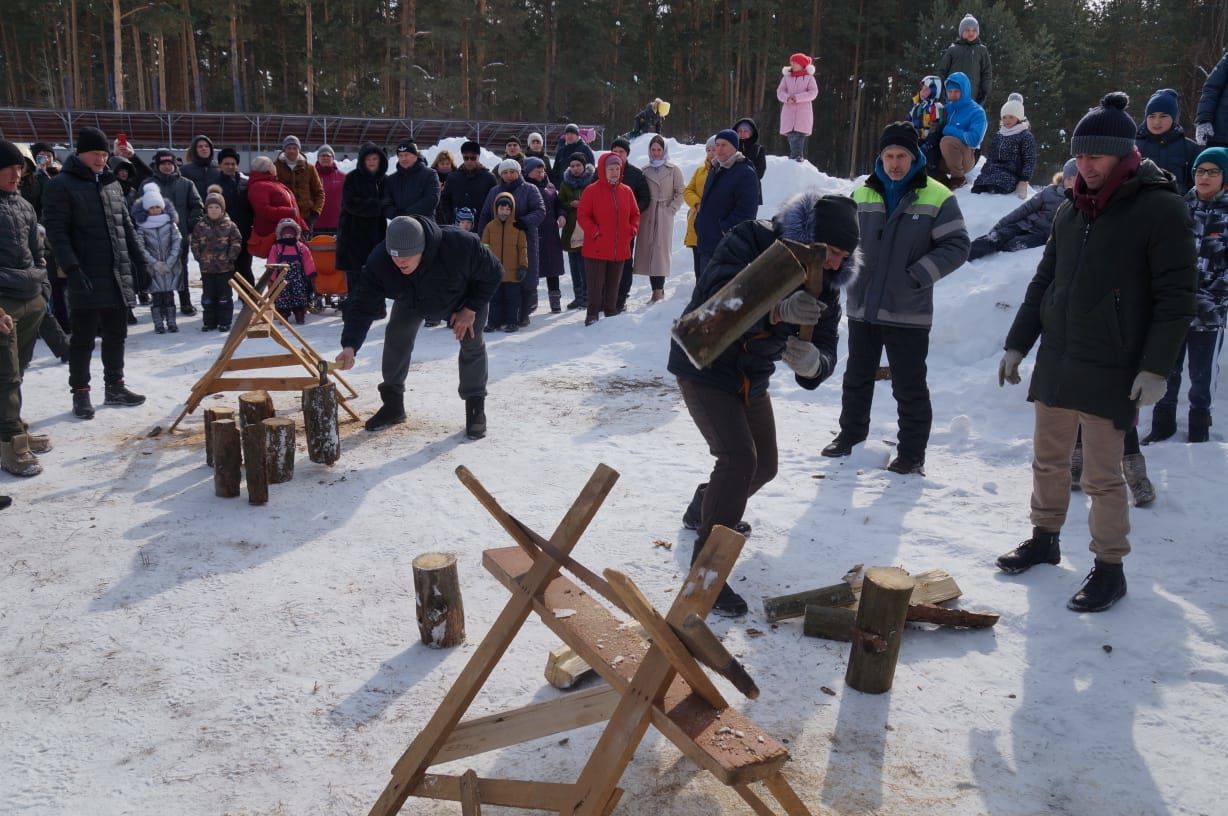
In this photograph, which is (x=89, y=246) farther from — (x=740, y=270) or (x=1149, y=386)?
(x=1149, y=386)

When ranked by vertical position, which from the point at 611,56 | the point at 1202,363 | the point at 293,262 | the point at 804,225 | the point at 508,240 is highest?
the point at 611,56

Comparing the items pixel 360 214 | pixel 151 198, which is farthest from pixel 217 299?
pixel 360 214

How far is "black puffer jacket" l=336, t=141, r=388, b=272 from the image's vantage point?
903cm

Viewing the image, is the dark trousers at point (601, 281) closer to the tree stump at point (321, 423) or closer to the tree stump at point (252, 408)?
the tree stump at point (321, 423)

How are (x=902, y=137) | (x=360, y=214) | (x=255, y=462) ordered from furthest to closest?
(x=360, y=214) → (x=902, y=137) → (x=255, y=462)

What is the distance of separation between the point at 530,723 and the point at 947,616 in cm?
203

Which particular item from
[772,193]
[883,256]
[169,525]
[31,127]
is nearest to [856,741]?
[883,256]

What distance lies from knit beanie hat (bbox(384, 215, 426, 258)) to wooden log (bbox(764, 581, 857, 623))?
301cm

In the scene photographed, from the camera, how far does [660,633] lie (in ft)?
6.11

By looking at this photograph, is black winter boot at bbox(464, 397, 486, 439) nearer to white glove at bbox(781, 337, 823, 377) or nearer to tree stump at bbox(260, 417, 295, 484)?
tree stump at bbox(260, 417, 295, 484)

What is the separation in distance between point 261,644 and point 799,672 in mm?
2095

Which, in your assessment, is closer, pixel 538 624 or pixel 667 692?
pixel 667 692

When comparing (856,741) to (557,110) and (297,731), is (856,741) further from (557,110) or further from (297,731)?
(557,110)

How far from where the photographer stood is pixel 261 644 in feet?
11.5
